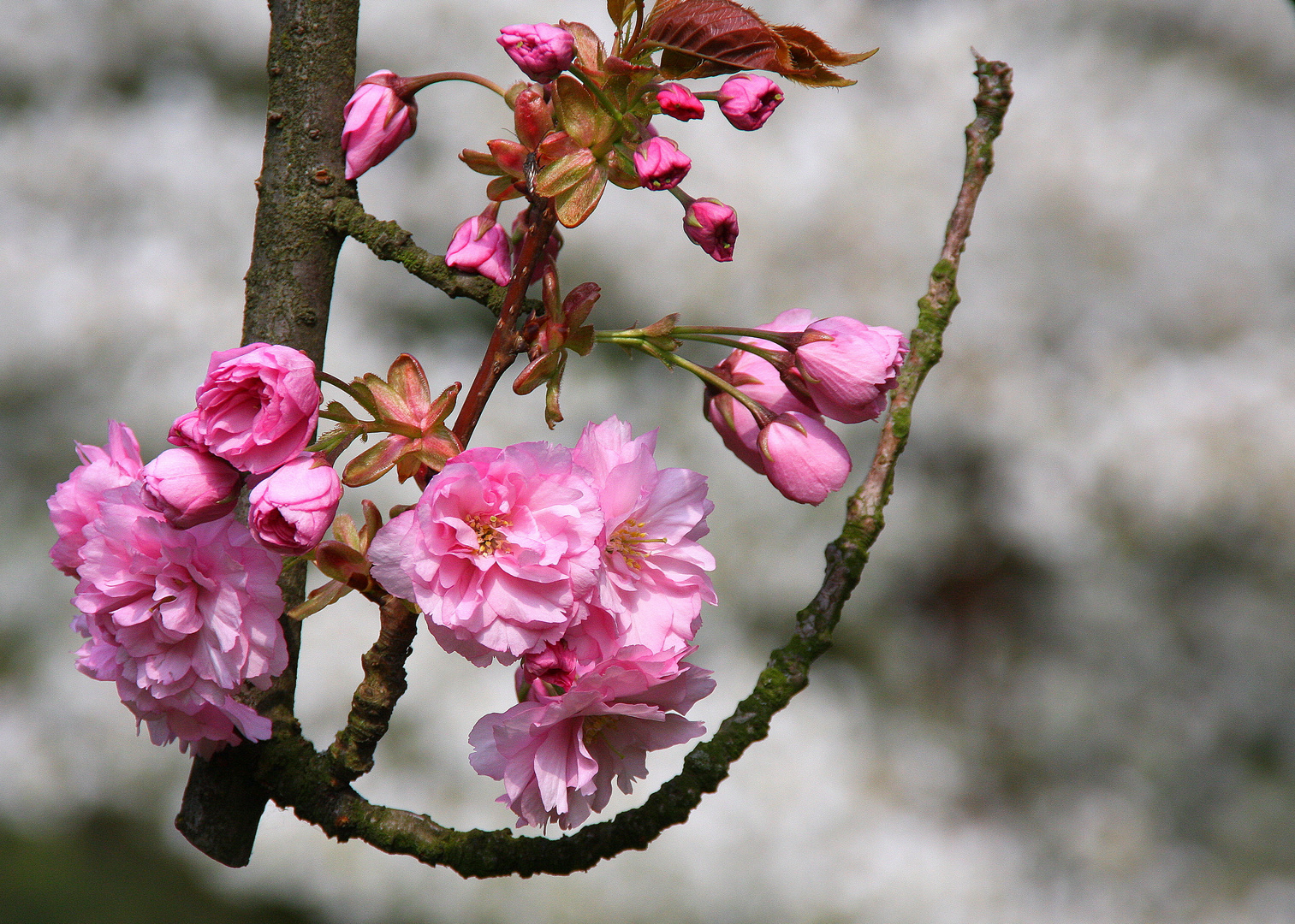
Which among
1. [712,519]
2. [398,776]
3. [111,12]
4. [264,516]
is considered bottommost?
[398,776]

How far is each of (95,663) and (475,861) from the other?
0.16 m

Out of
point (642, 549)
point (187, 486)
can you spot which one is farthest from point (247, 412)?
point (642, 549)

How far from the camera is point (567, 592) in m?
0.29

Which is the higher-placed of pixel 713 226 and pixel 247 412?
pixel 713 226

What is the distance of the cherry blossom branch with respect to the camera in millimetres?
364

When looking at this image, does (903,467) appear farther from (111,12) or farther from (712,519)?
(111,12)

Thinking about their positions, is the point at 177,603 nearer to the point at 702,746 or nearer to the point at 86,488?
the point at 86,488

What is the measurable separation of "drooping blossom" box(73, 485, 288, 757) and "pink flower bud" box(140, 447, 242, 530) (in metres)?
0.01

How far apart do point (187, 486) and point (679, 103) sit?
20 cm

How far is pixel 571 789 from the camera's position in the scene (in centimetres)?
32

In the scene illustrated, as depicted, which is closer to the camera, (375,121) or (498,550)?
(498,550)

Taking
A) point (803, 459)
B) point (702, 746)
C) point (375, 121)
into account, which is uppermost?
point (375, 121)

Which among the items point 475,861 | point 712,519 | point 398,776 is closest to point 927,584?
point 712,519

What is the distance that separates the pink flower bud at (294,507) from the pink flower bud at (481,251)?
118 mm
